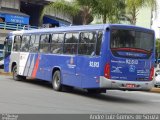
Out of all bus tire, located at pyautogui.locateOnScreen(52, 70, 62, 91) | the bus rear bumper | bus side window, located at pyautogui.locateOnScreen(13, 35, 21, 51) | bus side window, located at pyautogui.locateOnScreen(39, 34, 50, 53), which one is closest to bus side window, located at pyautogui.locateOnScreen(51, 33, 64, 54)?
bus side window, located at pyautogui.locateOnScreen(39, 34, 50, 53)

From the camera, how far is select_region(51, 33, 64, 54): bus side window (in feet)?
67.1

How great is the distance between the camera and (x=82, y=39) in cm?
1875

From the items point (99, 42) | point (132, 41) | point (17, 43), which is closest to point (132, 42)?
point (132, 41)

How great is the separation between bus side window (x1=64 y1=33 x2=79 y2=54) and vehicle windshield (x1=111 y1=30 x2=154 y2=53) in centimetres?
226

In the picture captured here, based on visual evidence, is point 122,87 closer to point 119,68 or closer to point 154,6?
point 119,68

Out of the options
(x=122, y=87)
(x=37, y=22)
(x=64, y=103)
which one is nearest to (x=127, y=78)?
(x=122, y=87)

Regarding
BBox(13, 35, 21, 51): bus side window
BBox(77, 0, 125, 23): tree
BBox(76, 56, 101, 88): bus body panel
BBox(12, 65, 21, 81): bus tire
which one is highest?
BBox(77, 0, 125, 23): tree

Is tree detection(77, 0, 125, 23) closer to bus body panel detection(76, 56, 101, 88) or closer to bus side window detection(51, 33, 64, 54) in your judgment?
bus side window detection(51, 33, 64, 54)

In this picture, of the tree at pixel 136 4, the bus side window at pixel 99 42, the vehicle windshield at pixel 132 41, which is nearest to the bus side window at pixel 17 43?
the bus side window at pixel 99 42

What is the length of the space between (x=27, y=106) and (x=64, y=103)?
6.21ft

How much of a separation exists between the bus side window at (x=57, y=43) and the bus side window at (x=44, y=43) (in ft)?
1.91

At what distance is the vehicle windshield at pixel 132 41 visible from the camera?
17.4 metres

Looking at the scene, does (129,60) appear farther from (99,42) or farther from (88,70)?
(88,70)

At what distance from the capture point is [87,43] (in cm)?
1825
